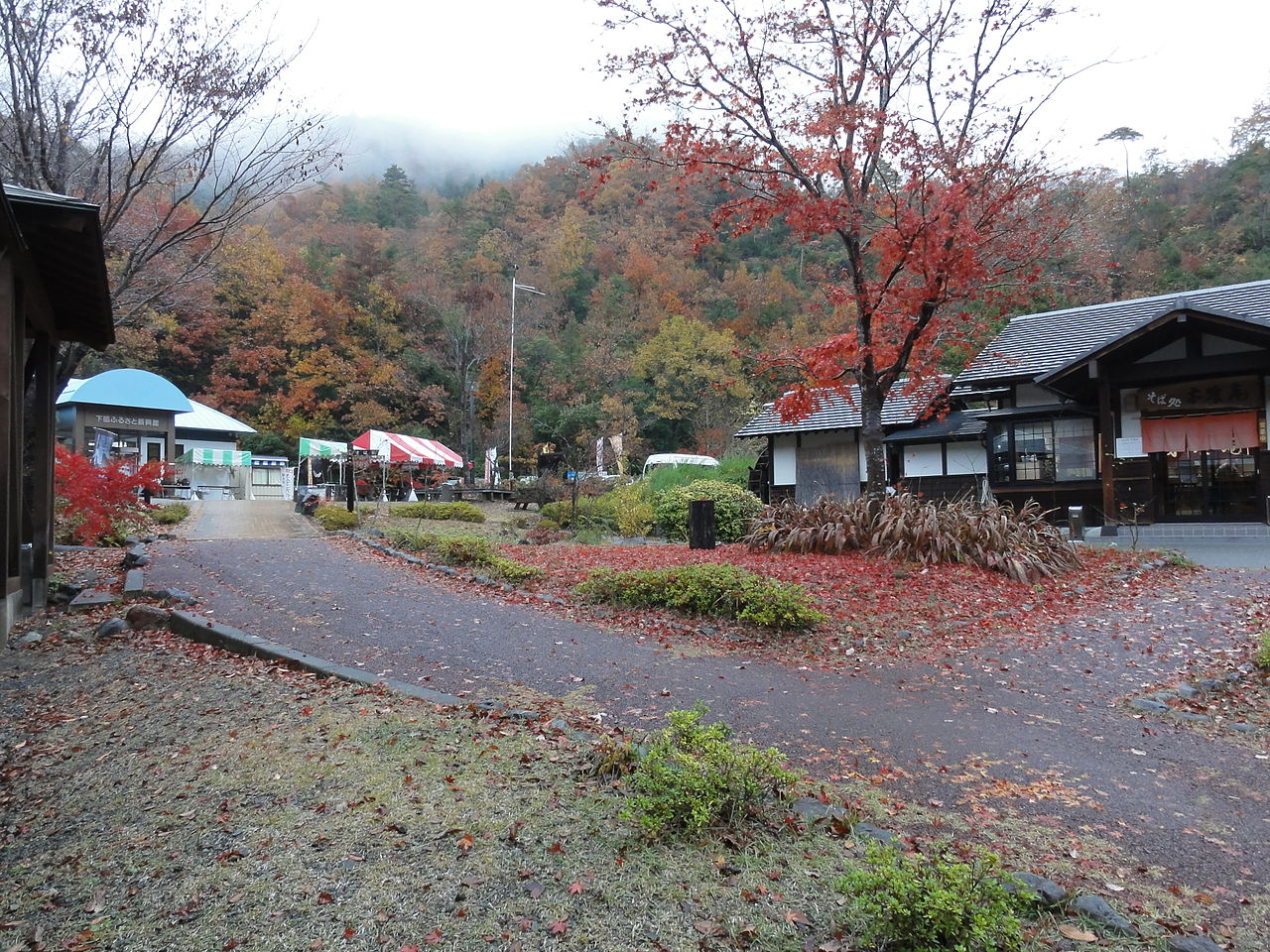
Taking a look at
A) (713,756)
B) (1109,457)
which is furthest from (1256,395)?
(713,756)

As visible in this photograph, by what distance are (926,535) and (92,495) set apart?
37.4 feet

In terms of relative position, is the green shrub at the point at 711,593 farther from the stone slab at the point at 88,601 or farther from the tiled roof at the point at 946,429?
the tiled roof at the point at 946,429

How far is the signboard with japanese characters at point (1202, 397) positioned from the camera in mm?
15516

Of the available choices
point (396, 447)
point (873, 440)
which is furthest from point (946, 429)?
point (396, 447)

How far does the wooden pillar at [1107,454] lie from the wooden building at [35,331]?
54.7 ft

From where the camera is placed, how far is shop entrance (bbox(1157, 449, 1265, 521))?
15820 mm

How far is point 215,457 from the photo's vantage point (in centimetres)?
3022

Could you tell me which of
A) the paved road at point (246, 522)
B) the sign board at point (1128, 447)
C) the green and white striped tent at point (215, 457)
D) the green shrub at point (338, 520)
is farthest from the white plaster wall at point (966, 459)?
the green and white striped tent at point (215, 457)

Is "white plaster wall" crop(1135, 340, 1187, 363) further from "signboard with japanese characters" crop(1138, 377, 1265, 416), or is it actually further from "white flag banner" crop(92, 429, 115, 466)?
"white flag banner" crop(92, 429, 115, 466)

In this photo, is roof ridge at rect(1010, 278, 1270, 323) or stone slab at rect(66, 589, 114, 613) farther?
roof ridge at rect(1010, 278, 1270, 323)

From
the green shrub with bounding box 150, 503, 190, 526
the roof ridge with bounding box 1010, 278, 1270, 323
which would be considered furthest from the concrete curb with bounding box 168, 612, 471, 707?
the roof ridge with bounding box 1010, 278, 1270, 323

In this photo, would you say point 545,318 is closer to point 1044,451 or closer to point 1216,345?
point 1044,451

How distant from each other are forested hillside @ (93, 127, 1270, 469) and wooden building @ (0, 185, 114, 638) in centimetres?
2526

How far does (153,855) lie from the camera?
3.13 m
